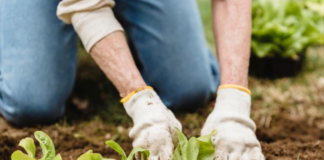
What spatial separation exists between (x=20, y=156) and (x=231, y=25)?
87cm

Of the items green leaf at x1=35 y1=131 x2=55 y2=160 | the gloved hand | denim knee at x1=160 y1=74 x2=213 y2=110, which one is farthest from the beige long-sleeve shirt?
denim knee at x1=160 y1=74 x2=213 y2=110

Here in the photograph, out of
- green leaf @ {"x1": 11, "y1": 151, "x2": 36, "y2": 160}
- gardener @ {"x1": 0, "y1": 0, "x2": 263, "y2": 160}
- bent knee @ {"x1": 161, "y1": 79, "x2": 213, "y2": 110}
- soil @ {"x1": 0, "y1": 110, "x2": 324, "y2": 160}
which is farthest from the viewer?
bent knee @ {"x1": 161, "y1": 79, "x2": 213, "y2": 110}

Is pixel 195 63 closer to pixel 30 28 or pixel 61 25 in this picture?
pixel 61 25

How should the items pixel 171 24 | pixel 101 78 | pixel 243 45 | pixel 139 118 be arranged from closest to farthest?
pixel 139 118
pixel 243 45
pixel 171 24
pixel 101 78

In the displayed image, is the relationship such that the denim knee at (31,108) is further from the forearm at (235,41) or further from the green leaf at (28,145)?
the forearm at (235,41)

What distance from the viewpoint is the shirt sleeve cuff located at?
4.33 ft

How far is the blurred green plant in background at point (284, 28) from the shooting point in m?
2.34

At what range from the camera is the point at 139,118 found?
126 centimetres

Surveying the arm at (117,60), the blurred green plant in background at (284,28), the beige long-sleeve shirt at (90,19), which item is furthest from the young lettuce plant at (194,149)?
the blurred green plant in background at (284,28)

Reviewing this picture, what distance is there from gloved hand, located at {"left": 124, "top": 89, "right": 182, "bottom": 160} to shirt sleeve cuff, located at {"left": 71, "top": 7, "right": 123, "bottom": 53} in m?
0.24

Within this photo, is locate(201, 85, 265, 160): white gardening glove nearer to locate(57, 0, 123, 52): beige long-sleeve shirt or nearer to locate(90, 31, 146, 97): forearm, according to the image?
locate(90, 31, 146, 97): forearm

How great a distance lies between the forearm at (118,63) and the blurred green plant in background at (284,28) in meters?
1.23

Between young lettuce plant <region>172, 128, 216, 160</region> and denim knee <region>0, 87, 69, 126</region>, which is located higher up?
young lettuce plant <region>172, 128, 216, 160</region>

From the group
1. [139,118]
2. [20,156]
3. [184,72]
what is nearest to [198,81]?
[184,72]
